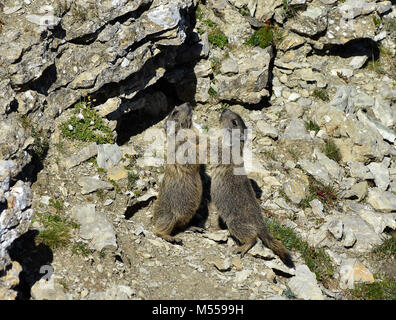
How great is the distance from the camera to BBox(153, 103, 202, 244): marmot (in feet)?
36.6

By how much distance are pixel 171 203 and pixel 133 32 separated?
4507 mm

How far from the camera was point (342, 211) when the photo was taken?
42.7ft

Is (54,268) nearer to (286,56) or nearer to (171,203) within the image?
(171,203)

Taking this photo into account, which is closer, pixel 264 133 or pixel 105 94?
pixel 105 94

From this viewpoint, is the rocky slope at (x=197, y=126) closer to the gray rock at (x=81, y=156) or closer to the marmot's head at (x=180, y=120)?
the gray rock at (x=81, y=156)

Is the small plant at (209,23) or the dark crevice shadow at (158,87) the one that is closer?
the dark crevice shadow at (158,87)

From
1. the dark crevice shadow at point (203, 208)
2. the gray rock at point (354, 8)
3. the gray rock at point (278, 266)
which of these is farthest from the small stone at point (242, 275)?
the gray rock at point (354, 8)

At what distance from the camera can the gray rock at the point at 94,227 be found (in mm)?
9688

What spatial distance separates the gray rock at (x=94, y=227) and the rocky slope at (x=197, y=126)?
0.13 ft

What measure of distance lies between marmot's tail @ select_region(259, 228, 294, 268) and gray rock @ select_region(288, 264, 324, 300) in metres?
0.29

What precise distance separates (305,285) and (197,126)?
591 centimetres

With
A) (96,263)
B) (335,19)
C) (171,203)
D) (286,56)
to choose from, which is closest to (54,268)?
(96,263)

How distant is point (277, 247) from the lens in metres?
10.7

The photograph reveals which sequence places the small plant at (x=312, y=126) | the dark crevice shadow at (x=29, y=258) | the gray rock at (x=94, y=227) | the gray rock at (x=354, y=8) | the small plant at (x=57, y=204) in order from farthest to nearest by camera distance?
the gray rock at (x=354, y=8) < the small plant at (x=312, y=126) < the small plant at (x=57, y=204) < the gray rock at (x=94, y=227) < the dark crevice shadow at (x=29, y=258)
